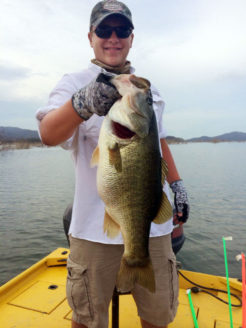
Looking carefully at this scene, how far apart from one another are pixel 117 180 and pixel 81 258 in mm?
885

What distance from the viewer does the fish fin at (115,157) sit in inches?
71.6

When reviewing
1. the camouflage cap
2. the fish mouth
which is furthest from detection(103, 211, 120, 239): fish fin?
the camouflage cap

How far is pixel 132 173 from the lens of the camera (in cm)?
187

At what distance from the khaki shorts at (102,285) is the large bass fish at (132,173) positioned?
0.31 m

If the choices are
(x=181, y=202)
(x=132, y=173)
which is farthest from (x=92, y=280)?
(x=181, y=202)

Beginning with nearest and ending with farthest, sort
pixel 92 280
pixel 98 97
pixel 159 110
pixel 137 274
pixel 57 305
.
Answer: pixel 98 97, pixel 137 274, pixel 92 280, pixel 159 110, pixel 57 305

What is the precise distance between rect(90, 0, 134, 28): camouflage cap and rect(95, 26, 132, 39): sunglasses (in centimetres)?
5

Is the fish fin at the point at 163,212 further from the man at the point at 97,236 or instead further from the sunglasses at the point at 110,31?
the sunglasses at the point at 110,31

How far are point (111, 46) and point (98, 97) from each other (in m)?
0.91

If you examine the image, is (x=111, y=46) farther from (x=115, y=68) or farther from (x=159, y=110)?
(x=159, y=110)

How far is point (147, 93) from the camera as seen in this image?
1.84 m

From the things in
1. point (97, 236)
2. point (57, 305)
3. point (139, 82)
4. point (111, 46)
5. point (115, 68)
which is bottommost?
point (57, 305)

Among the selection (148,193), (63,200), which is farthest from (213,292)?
(63,200)

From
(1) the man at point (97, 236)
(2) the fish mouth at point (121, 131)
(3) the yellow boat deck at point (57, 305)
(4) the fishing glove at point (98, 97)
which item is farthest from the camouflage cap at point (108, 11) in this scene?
(3) the yellow boat deck at point (57, 305)
